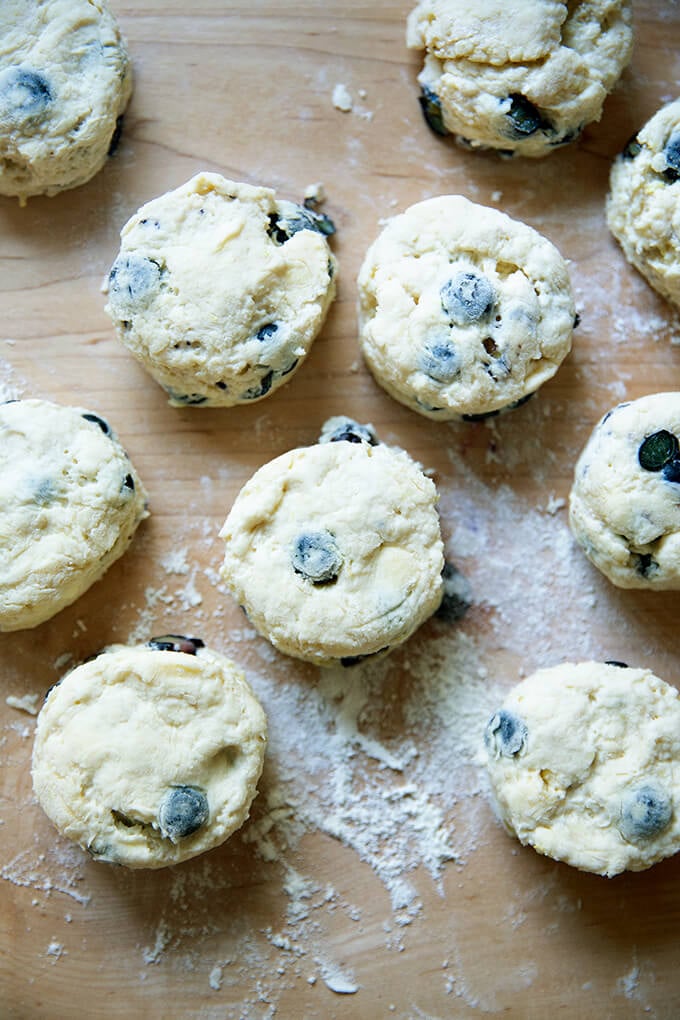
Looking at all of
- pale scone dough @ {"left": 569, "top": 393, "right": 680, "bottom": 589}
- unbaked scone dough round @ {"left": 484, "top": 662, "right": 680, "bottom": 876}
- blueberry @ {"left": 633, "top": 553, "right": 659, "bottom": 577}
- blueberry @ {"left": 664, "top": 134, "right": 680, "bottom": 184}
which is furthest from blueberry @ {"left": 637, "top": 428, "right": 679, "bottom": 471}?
blueberry @ {"left": 664, "top": 134, "right": 680, "bottom": 184}

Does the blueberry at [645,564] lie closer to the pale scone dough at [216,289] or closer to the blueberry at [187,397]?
the pale scone dough at [216,289]

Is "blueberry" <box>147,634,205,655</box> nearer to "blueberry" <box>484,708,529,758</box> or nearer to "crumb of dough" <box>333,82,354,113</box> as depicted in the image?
"blueberry" <box>484,708,529,758</box>

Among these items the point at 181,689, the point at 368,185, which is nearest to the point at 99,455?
the point at 181,689

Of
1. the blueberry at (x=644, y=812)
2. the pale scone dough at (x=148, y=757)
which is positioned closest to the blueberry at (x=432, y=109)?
the pale scone dough at (x=148, y=757)

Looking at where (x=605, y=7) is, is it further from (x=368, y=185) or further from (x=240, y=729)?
(x=240, y=729)

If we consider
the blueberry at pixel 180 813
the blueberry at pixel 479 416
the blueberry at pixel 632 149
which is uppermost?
the blueberry at pixel 632 149
